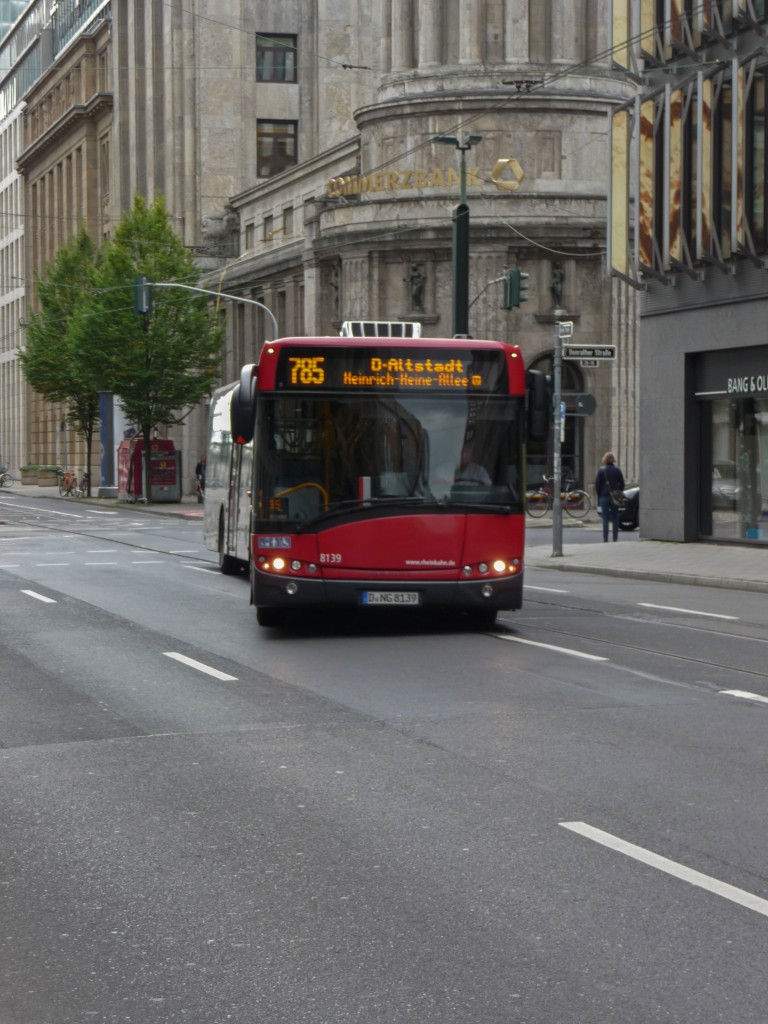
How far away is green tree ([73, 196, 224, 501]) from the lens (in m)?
62.5

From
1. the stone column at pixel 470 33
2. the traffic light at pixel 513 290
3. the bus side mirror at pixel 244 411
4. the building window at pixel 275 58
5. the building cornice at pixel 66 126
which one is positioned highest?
the building cornice at pixel 66 126

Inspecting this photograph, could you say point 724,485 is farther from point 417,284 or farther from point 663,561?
point 417,284

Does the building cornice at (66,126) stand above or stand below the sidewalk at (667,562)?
above

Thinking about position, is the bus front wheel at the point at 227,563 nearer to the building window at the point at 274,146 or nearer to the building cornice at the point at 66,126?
the building window at the point at 274,146

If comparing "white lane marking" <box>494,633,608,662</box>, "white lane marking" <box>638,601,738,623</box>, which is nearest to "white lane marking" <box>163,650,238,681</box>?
"white lane marking" <box>494,633,608,662</box>

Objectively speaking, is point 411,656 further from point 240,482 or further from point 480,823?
point 240,482

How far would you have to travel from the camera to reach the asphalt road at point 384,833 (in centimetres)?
494

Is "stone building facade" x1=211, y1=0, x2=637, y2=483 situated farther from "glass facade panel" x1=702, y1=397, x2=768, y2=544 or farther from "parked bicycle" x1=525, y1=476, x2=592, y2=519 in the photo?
"glass facade panel" x1=702, y1=397, x2=768, y2=544

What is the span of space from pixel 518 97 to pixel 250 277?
18.4 m

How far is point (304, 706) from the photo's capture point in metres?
10.7

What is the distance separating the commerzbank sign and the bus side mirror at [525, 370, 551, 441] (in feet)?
126

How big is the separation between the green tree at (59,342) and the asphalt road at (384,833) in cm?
6465

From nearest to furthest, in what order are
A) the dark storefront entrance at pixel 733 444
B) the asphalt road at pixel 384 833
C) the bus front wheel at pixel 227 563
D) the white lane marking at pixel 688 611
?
the asphalt road at pixel 384 833
the white lane marking at pixel 688 611
the bus front wheel at pixel 227 563
the dark storefront entrance at pixel 733 444

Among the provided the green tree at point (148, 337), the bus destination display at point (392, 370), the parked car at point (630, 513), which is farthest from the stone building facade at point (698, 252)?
the green tree at point (148, 337)
